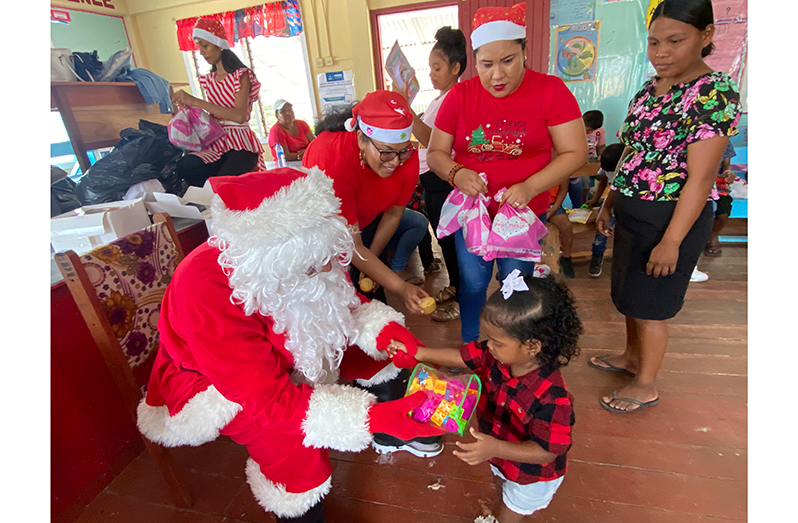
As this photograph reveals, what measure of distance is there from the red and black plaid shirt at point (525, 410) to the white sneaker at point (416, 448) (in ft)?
1.13

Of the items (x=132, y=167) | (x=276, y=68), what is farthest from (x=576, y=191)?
(x=276, y=68)

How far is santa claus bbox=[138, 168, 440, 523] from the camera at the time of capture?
2.93 ft

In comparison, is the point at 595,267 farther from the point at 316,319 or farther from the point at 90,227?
the point at 90,227

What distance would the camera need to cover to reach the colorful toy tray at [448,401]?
0.96m

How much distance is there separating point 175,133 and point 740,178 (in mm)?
4248

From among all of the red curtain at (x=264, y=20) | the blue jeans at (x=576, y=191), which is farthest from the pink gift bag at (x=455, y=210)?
the red curtain at (x=264, y=20)

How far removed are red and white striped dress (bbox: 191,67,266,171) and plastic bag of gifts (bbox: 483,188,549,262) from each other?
1.50m

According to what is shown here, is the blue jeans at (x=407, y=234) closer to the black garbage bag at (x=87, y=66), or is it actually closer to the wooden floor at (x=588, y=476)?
the wooden floor at (x=588, y=476)

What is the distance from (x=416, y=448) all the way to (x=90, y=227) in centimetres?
142

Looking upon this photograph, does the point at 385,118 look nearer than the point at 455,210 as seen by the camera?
Yes

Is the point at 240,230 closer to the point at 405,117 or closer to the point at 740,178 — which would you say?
the point at 405,117

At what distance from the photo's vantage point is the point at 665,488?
4.17 feet

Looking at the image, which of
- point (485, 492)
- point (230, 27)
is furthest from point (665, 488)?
point (230, 27)

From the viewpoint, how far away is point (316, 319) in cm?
110
